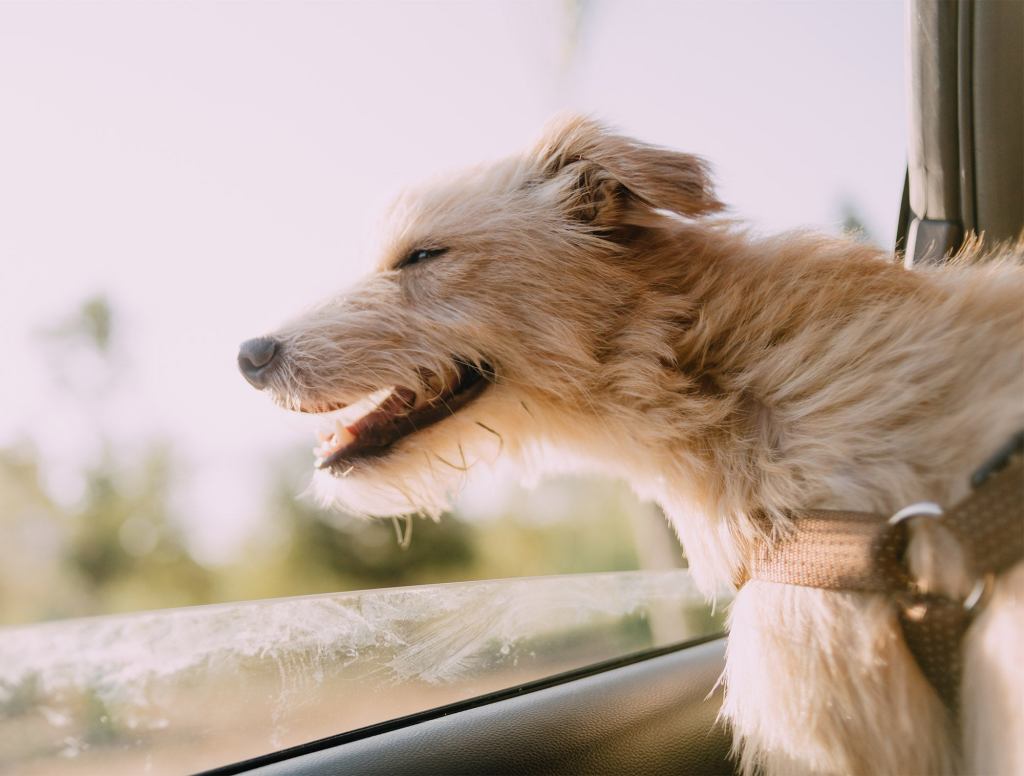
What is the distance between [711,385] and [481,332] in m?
0.62

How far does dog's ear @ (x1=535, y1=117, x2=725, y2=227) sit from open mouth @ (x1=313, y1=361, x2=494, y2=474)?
1.89 feet

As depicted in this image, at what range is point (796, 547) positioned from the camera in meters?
1.36

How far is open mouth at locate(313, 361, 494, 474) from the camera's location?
193 centimetres

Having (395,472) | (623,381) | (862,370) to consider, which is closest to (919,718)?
(862,370)

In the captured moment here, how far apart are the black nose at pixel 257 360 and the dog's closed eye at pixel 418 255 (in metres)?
0.44

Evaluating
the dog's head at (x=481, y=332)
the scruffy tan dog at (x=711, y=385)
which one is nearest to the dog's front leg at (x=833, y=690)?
the scruffy tan dog at (x=711, y=385)

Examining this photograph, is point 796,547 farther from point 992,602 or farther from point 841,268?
point 841,268

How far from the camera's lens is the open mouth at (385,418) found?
1.93 metres

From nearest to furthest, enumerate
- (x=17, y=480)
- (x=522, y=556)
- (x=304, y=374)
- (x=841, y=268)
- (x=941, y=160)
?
(x=841, y=268) < (x=304, y=374) < (x=941, y=160) < (x=17, y=480) < (x=522, y=556)

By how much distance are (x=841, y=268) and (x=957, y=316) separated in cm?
30

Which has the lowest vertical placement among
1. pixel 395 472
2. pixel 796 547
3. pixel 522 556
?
pixel 522 556

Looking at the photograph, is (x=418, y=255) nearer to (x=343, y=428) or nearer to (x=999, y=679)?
(x=343, y=428)

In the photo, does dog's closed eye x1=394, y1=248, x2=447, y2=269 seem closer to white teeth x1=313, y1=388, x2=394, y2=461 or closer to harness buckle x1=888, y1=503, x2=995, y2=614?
white teeth x1=313, y1=388, x2=394, y2=461

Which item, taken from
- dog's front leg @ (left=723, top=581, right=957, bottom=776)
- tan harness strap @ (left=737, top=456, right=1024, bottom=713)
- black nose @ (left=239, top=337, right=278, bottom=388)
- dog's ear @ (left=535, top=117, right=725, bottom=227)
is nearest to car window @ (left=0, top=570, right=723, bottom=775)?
black nose @ (left=239, top=337, right=278, bottom=388)
